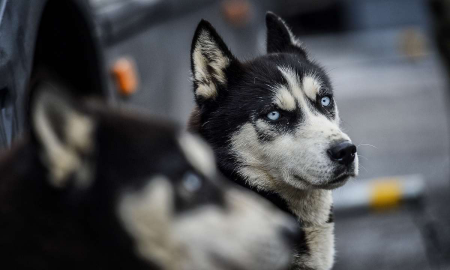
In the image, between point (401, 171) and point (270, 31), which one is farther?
point (401, 171)

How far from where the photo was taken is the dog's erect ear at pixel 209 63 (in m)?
3.16

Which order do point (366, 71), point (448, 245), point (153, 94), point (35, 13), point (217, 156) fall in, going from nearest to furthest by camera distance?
point (217, 156) < point (35, 13) < point (153, 94) < point (448, 245) < point (366, 71)

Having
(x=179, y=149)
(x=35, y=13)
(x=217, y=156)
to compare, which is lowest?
(x=217, y=156)

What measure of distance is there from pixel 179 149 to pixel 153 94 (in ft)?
8.86

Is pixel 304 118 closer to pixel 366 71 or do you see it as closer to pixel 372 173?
pixel 372 173

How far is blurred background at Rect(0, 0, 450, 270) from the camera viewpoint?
12.7 feet

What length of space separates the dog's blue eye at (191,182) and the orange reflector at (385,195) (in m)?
3.49

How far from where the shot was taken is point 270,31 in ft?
11.6

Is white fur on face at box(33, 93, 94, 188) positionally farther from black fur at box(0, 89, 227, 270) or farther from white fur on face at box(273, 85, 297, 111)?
white fur on face at box(273, 85, 297, 111)

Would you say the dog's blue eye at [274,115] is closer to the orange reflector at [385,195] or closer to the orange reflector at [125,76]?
the orange reflector at [125,76]

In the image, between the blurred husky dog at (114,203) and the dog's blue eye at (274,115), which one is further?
the dog's blue eye at (274,115)

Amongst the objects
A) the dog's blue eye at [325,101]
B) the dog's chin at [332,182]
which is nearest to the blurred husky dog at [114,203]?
the dog's chin at [332,182]

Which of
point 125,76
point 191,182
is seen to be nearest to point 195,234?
point 191,182

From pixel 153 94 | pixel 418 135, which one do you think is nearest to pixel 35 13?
pixel 153 94
